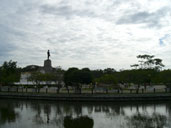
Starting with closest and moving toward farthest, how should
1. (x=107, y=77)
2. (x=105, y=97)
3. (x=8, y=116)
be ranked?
1. (x=8, y=116)
2. (x=105, y=97)
3. (x=107, y=77)

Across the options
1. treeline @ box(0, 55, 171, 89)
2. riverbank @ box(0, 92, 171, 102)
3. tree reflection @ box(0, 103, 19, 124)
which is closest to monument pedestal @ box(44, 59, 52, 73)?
treeline @ box(0, 55, 171, 89)

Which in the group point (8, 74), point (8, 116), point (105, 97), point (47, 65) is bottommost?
point (8, 116)

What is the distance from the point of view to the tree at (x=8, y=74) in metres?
50.4

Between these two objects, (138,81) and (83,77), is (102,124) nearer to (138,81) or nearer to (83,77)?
(83,77)

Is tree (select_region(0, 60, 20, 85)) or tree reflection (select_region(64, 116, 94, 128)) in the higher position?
tree (select_region(0, 60, 20, 85))

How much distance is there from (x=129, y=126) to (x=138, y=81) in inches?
1226

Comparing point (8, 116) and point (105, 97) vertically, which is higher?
point (105, 97)

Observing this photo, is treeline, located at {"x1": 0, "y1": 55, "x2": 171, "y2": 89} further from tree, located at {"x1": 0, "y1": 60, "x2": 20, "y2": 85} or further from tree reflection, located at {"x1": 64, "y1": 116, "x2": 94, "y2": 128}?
tree reflection, located at {"x1": 64, "y1": 116, "x2": 94, "y2": 128}

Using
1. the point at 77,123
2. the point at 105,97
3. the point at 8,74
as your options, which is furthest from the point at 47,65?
the point at 77,123

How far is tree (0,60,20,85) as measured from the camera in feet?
165

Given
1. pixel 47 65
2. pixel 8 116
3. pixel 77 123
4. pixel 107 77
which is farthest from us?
pixel 47 65

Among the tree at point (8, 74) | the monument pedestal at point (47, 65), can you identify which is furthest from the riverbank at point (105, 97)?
the monument pedestal at point (47, 65)

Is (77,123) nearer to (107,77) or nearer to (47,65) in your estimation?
(107,77)

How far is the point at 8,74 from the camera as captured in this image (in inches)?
2160
